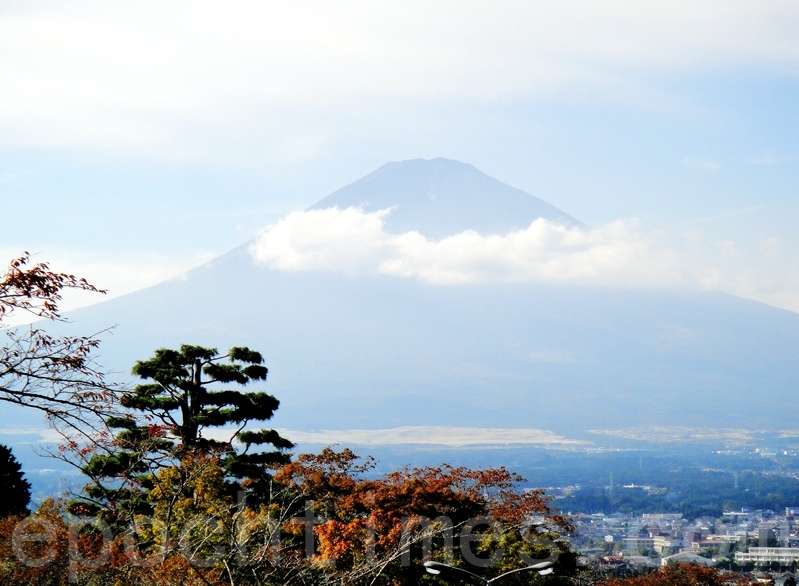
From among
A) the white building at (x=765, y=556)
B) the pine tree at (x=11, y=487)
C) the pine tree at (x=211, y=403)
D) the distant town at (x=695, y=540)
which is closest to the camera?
the pine tree at (x=211, y=403)

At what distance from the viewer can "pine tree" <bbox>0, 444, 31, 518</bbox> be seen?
80.6ft

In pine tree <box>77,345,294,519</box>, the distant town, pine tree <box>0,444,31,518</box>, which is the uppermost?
pine tree <box>77,345,294,519</box>

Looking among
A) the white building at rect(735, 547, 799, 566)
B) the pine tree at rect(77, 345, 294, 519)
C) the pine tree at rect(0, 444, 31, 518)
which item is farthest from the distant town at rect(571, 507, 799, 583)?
the pine tree at rect(0, 444, 31, 518)

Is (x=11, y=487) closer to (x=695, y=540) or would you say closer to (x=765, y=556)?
(x=765, y=556)

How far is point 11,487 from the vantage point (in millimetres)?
25781

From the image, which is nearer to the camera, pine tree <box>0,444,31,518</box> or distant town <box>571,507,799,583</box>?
pine tree <box>0,444,31,518</box>

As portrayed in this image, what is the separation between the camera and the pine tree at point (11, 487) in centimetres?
2458

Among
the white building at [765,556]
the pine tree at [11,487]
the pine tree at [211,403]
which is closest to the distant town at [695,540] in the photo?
the white building at [765,556]

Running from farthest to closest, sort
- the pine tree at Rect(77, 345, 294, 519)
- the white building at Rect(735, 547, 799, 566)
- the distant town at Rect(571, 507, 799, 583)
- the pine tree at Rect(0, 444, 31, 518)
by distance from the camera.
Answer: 1. the white building at Rect(735, 547, 799, 566)
2. the distant town at Rect(571, 507, 799, 583)
3. the pine tree at Rect(0, 444, 31, 518)
4. the pine tree at Rect(77, 345, 294, 519)

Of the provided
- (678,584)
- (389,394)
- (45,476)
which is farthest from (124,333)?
(678,584)

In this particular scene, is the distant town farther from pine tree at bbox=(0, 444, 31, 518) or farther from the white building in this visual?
pine tree at bbox=(0, 444, 31, 518)

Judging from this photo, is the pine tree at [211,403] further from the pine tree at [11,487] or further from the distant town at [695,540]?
the distant town at [695,540]

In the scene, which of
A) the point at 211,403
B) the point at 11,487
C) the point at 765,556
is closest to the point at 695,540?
the point at 765,556

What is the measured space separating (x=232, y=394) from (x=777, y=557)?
44.7m
